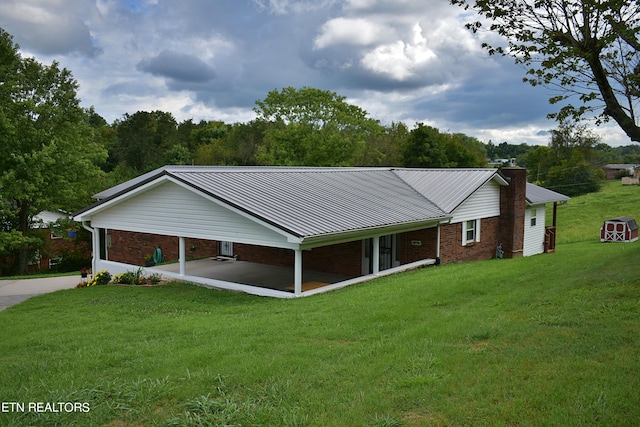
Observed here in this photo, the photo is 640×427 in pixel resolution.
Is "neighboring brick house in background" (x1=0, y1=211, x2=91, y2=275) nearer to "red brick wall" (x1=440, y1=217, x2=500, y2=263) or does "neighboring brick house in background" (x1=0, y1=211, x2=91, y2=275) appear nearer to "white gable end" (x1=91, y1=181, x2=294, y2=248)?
"white gable end" (x1=91, y1=181, x2=294, y2=248)

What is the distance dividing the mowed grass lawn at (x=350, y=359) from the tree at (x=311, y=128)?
33443mm

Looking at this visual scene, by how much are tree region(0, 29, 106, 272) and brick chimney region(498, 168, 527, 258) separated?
21.8 meters

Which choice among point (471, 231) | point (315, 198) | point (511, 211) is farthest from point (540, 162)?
point (315, 198)

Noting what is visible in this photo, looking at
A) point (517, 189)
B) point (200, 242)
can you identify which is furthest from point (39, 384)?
point (517, 189)

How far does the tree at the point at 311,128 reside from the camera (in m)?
44.5

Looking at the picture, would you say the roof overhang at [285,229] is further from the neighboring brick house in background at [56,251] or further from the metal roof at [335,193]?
the neighboring brick house in background at [56,251]

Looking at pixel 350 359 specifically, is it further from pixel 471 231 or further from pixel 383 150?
pixel 383 150

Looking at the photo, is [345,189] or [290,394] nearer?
[290,394]

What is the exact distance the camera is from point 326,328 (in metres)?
8.64

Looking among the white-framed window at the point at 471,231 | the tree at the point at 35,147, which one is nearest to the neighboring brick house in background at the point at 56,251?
the tree at the point at 35,147

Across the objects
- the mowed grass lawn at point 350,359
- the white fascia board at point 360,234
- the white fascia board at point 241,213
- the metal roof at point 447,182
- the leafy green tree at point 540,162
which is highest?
the leafy green tree at point 540,162

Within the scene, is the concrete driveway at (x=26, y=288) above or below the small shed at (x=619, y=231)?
below

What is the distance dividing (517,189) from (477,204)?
323 centimetres

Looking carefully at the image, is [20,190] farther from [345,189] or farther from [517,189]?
[517,189]
